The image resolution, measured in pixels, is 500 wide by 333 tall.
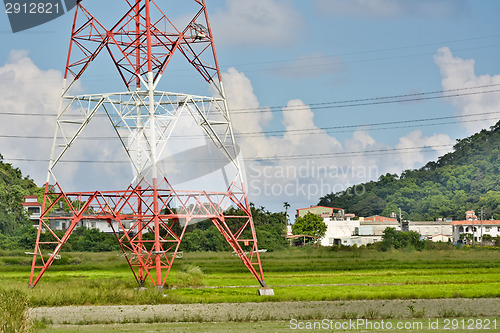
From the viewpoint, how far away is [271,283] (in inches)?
1886

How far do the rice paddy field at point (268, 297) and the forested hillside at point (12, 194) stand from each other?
3680 cm

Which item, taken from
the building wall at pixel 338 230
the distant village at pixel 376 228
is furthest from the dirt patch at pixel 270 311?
the building wall at pixel 338 230

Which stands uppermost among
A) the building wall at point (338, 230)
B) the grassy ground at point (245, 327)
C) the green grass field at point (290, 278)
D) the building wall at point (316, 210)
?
the building wall at point (316, 210)

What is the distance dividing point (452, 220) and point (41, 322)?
419ft

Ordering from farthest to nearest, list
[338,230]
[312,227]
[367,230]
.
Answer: [338,230]
[367,230]
[312,227]

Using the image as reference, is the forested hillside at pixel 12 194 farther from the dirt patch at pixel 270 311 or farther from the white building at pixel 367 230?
the dirt patch at pixel 270 311

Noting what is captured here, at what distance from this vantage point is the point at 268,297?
3772cm

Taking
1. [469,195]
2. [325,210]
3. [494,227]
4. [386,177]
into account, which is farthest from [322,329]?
[386,177]

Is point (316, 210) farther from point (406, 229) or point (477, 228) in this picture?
point (477, 228)

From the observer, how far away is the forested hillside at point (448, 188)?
148500mm

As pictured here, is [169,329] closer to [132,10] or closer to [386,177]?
[132,10]

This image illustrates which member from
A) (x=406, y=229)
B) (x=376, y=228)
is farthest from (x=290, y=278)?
(x=406, y=229)

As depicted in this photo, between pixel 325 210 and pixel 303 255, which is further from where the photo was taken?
pixel 325 210

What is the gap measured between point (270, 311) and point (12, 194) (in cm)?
8866
